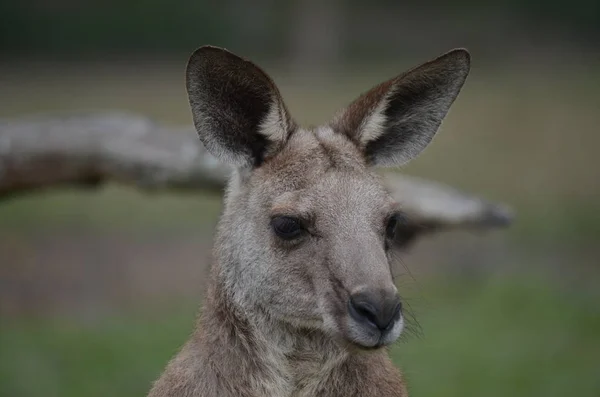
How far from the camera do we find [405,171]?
53.1 ft

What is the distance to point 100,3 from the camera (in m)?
28.7

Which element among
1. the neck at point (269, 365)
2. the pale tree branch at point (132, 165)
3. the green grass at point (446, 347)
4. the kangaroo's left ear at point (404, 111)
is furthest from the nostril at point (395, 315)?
the green grass at point (446, 347)

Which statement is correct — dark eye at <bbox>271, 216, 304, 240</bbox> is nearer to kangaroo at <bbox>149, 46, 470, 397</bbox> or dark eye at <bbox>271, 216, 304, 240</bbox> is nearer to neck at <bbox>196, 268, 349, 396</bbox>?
kangaroo at <bbox>149, 46, 470, 397</bbox>

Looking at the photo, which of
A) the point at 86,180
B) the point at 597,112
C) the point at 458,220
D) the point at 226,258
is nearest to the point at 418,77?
the point at 226,258

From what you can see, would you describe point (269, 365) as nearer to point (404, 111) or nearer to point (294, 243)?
point (294, 243)

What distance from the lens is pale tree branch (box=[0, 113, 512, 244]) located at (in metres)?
7.81

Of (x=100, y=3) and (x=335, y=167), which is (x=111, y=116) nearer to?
(x=335, y=167)

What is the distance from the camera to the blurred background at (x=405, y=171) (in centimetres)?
1020

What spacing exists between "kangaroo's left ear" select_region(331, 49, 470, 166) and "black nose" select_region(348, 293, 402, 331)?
43.1 inches

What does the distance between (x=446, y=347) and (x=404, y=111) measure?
5.76 m

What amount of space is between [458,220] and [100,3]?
22654 millimetres

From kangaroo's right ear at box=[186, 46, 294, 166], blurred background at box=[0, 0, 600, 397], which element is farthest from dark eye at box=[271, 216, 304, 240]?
blurred background at box=[0, 0, 600, 397]

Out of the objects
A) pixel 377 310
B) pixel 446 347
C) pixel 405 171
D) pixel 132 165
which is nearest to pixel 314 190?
pixel 377 310

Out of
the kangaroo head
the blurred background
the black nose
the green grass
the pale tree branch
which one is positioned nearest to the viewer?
the black nose
